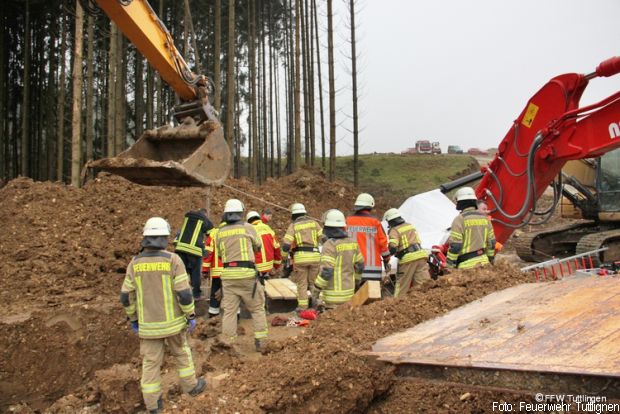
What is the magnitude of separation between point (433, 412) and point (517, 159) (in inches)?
180

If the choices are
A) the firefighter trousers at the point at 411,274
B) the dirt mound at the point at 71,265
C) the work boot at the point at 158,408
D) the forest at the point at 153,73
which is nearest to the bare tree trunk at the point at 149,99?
the forest at the point at 153,73

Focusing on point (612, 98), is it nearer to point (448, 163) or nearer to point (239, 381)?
point (239, 381)

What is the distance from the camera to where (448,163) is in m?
28.8

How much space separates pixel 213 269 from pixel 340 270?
2.33m

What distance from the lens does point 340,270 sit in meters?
6.75

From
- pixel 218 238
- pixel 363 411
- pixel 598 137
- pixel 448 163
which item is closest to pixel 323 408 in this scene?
pixel 363 411

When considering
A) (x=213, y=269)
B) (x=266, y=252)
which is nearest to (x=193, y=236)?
(x=213, y=269)

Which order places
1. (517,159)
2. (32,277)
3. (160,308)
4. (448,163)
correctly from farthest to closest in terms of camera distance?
(448,163) → (32,277) → (517,159) → (160,308)

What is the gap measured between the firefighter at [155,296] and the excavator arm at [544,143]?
441cm

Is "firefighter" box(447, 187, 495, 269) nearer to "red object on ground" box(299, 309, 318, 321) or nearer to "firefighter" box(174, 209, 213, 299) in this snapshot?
"red object on ground" box(299, 309, 318, 321)

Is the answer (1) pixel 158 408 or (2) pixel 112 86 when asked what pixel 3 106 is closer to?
(2) pixel 112 86

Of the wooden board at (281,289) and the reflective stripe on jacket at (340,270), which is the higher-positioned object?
the reflective stripe on jacket at (340,270)

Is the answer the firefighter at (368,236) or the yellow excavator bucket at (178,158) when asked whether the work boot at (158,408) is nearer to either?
the yellow excavator bucket at (178,158)

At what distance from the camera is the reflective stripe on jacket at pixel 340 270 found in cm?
672
